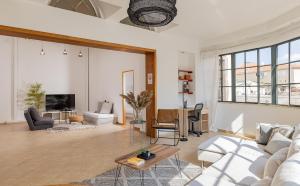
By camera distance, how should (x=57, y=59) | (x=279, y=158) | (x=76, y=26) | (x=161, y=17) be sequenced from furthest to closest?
1. (x=57, y=59)
2. (x=76, y=26)
3. (x=161, y=17)
4. (x=279, y=158)

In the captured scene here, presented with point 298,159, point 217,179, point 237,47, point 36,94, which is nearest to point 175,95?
point 237,47

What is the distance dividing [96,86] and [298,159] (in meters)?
9.13

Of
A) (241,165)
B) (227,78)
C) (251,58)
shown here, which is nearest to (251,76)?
(251,58)

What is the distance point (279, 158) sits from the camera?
7.14 feet

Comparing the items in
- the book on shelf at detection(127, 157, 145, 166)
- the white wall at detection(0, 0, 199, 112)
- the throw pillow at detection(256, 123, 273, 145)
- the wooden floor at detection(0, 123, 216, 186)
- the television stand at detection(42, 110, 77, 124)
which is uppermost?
the white wall at detection(0, 0, 199, 112)

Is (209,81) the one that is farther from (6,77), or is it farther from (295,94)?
(6,77)

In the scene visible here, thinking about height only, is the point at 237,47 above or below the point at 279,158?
above

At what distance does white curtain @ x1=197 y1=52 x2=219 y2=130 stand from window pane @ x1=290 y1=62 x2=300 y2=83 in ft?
6.63

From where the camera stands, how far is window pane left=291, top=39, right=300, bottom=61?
4565mm

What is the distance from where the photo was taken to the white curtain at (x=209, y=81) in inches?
253

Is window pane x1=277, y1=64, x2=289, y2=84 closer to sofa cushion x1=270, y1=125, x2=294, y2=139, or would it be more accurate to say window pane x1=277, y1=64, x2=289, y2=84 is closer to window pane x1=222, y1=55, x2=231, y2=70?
window pane x1=222, y1=55, x2=231, y2=70

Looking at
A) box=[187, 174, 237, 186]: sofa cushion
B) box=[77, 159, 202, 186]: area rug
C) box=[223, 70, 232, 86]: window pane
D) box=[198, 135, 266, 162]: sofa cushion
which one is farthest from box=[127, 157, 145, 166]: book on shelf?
box=[223, 70, 232, 86]: window pane

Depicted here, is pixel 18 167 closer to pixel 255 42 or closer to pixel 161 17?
pixel 161 17

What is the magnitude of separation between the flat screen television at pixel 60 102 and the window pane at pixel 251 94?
24.8 ft
